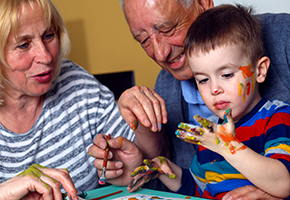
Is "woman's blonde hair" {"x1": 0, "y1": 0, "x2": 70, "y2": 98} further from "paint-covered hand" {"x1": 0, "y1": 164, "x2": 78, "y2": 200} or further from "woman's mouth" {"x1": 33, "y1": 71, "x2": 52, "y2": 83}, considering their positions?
"paint-covered hand" {"x1": 0, "y1": 164, "x2": 78, "y2": 200}

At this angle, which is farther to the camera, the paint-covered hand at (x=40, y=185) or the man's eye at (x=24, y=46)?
the man's eye at (x=24, y=46)

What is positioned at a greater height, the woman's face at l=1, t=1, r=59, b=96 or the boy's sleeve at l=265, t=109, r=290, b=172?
the woman's face at l=1, t=1, r=59, b=96

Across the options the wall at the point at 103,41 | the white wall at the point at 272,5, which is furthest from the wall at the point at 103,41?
the white wall at the point at 272,5

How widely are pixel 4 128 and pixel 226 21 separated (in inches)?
40.9

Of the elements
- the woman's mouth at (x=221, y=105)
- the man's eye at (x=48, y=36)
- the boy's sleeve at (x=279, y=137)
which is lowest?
the boy's sleeve at (x=279, y=137)

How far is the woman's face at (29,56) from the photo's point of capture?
1.33m

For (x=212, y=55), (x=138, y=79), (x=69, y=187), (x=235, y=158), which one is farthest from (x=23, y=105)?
(x=138, y=79)

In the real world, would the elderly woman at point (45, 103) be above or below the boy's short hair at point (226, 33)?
below

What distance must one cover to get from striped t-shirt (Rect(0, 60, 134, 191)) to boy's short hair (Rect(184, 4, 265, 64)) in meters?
0.65

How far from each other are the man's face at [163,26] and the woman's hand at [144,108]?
203 millimetres

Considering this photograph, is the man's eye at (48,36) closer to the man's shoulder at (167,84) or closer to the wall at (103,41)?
the man's shoulder at (167,84)

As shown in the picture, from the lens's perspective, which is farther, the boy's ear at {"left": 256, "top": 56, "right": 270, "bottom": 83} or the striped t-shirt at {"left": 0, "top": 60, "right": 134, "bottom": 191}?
the striped t-shirt at {"left": 0, "top": 60, "right": 134, "bottom": 191}

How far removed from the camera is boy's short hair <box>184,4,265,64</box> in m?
1.03

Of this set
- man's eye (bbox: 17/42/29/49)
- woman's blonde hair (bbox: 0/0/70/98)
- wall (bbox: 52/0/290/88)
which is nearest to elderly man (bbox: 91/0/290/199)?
woman's blonde hair (bbox: 0/0/70/98)
